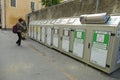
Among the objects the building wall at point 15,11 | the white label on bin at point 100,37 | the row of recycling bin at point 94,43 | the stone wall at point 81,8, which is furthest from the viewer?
the building wall at point 15,11

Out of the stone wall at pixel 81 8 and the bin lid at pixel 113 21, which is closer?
the bin lid at pixel 113 21

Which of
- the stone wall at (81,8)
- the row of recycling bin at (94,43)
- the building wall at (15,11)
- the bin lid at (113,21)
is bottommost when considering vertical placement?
the row of recycling bin at (94,43)

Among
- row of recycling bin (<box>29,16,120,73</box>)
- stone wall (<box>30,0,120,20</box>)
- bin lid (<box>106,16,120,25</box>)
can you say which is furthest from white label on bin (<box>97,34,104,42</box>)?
stone wall (<box>30,0,120,20</box>)

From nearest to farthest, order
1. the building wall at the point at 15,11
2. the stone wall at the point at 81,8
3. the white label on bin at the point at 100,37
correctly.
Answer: the white label on bin at the point at 100,37 → the stone wall at the point at 81,8 → the building wall at the point at 15,11

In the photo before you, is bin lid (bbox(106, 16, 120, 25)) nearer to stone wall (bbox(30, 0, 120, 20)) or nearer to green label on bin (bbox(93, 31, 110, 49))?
green label on bin (bbox(93, 31, 110, 49))

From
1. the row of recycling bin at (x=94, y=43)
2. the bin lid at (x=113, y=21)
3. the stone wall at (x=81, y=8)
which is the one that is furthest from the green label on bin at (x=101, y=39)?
the stone wall at (x=81, y=8)

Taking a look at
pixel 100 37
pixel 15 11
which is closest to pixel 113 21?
pixel 100 37

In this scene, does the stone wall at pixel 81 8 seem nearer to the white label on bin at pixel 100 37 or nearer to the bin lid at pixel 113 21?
the bin lid at pixel 113 21

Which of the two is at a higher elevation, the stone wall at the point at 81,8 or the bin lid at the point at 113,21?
the stone wall at the point at 81,8

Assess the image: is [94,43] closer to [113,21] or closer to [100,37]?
[100,37]

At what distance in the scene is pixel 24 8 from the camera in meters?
23.1

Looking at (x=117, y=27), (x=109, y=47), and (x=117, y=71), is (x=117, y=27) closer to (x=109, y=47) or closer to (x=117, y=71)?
(x=109, y=47)

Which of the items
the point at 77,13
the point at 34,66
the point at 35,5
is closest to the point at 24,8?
the point at 35,5

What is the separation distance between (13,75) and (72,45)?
252cm
